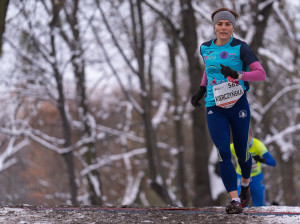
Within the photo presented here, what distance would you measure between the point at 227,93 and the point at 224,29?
591 mm

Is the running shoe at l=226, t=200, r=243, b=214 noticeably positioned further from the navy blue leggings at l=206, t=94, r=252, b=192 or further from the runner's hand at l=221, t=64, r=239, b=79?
the runner's hand at l=221, t=64, r=239, b=79

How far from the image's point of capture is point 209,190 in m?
9.27

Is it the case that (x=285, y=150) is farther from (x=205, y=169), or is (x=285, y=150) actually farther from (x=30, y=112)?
(x=30, y=112)

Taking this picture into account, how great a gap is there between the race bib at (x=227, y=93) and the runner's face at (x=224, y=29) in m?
0.44

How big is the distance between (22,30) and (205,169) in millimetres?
6218

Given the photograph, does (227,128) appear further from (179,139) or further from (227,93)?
(179,139)

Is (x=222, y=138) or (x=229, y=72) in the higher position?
(x=229, y=72)

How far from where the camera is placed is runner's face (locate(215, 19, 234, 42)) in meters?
3.98

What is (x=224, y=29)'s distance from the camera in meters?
3.98

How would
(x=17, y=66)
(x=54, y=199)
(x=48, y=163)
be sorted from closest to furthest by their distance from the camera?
(x=17, y=66), (x=54, y=199), (x=48, y=163)

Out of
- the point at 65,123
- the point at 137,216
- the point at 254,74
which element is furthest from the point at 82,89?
the point at 254,74

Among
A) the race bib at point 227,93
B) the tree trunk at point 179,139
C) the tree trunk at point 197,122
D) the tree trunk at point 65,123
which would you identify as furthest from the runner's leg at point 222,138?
the tree trunk at point 179,139

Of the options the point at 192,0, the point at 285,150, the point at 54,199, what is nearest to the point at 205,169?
the point at 192,0

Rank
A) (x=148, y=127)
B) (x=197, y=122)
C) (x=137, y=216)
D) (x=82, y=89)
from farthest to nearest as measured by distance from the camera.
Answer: (x=82, y=89), (x=148, y=127), (x=197, y=122), (x=137, y=216)
